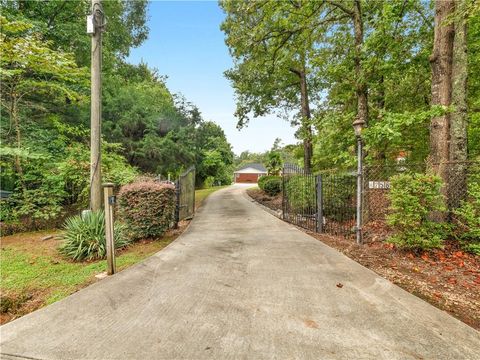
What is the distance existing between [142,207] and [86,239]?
3.71 ft

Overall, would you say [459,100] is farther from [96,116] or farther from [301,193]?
[96,116]

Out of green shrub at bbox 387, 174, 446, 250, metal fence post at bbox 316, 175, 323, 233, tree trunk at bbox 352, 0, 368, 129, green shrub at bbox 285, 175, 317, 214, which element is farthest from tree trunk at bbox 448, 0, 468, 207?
green shrub at bbox 285, 175, 317, 214

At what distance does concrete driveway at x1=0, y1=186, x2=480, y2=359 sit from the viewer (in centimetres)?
178

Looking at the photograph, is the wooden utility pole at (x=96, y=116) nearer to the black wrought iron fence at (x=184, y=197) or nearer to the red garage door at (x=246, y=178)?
the black wrought iron fence at (x=184, y=197)

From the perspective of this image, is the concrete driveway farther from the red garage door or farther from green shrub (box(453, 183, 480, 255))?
the red garage door

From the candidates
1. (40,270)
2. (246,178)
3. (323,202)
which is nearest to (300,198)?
(323,202)

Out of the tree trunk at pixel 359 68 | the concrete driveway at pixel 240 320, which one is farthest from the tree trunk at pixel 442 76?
the concrete driveway at pixel 240 320

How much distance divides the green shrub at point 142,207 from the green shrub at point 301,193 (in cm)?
421

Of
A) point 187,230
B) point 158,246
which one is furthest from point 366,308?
point 187,230

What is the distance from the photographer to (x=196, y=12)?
9.59 metres

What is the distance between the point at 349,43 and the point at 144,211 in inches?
329

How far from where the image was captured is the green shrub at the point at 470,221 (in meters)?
3.91

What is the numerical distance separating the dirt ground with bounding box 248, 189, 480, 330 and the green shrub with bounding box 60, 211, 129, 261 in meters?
4.57

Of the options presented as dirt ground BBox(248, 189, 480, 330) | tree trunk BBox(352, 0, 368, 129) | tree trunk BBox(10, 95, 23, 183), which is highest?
tree trunk BBox(352, 0, 368, 129)
